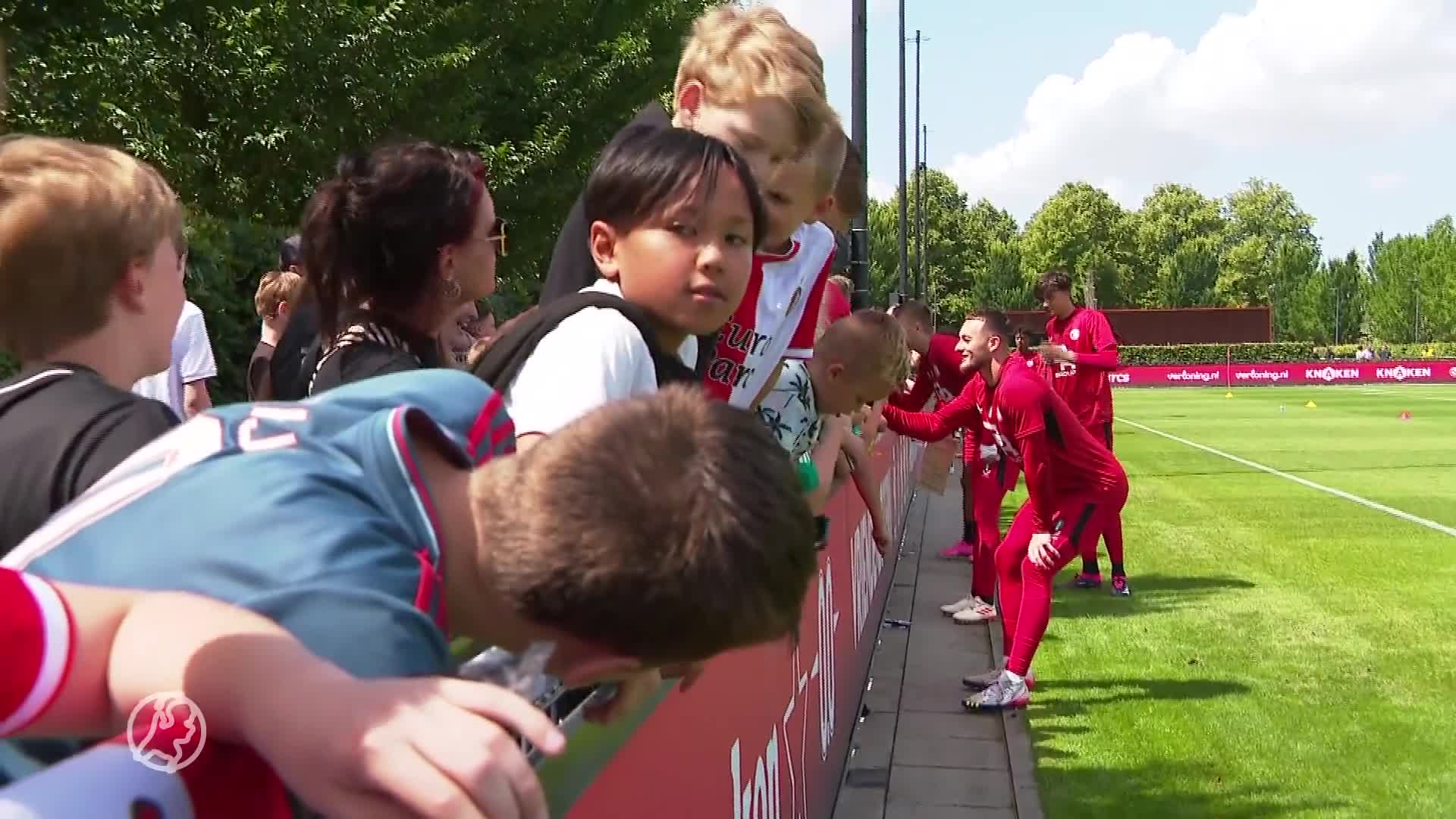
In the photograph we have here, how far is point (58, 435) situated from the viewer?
1.76m

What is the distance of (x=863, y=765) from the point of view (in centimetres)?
593

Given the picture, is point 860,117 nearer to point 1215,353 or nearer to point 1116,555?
point 1116,555

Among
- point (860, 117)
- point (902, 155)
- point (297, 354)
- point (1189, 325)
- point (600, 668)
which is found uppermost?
point (902, 155)

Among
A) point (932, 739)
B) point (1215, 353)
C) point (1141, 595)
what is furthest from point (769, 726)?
point (1215, 353)

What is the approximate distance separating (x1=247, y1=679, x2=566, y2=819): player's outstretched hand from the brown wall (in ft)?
251

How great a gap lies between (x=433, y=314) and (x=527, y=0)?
1690 centimetres

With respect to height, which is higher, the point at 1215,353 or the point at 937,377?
the point at 937,377

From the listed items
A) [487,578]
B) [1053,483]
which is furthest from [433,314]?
[1053,483]

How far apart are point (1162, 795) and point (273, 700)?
200 inches

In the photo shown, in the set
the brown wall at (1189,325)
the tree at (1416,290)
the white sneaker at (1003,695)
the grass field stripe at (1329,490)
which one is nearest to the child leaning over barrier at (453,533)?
the white sneaker at (1003,695)

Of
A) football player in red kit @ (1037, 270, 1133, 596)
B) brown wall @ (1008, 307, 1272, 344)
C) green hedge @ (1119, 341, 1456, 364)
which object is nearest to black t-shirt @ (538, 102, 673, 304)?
football player in red kit @ (1037, 270, 1133, 596)

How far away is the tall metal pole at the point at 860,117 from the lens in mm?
11122

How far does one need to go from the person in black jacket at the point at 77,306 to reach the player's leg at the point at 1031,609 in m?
5.09

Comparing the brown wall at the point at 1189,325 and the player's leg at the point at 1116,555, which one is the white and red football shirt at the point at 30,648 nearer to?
the player's leg at the point at 1116,555
